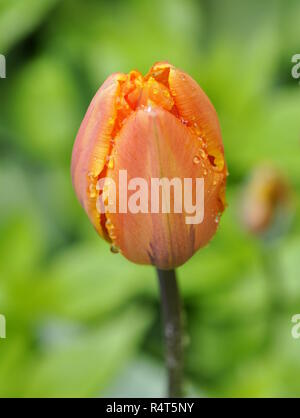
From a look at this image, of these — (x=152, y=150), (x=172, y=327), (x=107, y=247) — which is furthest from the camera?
(x=107, y=247)

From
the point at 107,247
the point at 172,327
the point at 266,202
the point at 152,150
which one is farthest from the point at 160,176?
the point at 107,247

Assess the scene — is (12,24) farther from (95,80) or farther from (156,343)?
(156,343)

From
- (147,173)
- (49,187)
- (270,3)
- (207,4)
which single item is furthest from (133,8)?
(147,173)

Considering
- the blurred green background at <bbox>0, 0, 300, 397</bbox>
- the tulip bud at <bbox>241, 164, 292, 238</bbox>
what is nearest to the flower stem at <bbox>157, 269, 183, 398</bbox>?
the blurred green background at <bbox>0, 0, 300, 397</bbox>

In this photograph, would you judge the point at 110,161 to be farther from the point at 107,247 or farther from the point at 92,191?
the point at 107,247

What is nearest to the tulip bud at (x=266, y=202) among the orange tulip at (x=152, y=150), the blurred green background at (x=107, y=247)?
the blurred green background at (x=107, y=247)

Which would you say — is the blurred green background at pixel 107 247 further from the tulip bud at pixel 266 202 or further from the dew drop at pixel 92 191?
the dew drop at pixel 92 191
